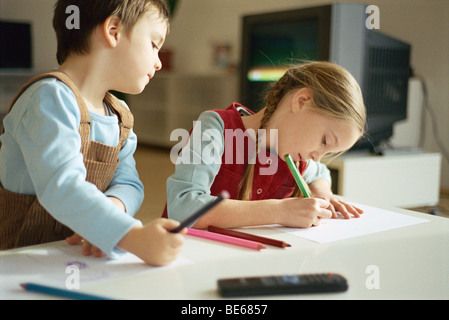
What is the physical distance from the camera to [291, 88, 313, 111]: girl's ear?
2.88 ft

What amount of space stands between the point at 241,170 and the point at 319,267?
0.41 metres

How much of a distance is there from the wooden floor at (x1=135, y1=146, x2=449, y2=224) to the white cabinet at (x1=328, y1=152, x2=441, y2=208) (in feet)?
0.55

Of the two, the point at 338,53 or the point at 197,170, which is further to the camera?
the point at 338,53

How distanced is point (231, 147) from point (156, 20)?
0.97 feet

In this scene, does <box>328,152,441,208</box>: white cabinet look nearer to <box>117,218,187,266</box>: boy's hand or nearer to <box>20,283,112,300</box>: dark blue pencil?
<box>117,218,187,266</box>: boy's hand

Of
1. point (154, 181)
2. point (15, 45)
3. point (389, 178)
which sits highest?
point (15, 45)

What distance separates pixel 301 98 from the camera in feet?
2.91

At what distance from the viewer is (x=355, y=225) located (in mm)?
736

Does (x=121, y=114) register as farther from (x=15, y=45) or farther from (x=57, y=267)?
(x=15, y=45)

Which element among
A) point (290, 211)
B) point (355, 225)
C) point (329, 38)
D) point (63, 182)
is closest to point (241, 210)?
point (290, 211)

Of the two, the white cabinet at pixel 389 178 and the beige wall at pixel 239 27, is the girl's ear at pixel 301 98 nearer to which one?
the white cabinet at pixel 389 178

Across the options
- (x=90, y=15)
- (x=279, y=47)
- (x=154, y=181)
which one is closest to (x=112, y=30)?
(x=90, y=15)

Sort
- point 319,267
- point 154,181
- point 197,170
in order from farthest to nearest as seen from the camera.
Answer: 1. point 154,181
2. point 197,170
3. point 319,267
